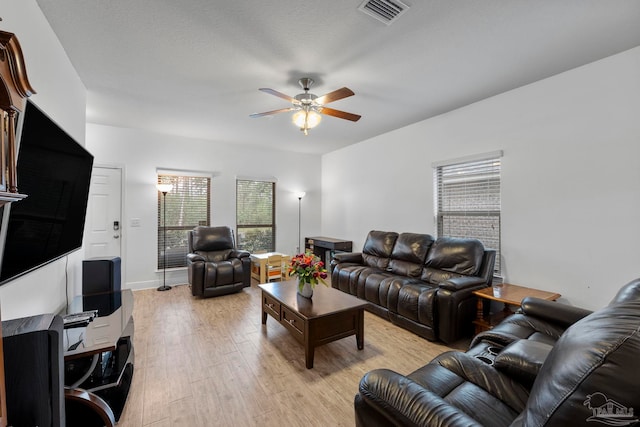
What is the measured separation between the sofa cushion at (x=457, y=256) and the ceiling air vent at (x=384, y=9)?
2.48 meters

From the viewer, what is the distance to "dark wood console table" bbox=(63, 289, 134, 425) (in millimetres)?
1479

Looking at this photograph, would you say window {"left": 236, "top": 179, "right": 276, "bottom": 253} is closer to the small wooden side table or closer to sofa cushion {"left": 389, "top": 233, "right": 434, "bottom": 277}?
sofa cushion {"left": 389, "top": 233, "right": 434, "bottom": 277}

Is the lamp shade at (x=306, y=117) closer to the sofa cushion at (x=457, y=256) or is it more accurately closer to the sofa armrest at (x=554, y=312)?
the sofa cushion at (x=457, y=256)

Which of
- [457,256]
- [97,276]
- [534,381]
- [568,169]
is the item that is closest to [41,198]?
[97,276]

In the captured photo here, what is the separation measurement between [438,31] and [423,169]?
228cm

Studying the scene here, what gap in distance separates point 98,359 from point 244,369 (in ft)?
3.42

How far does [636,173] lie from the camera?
233 centimetres

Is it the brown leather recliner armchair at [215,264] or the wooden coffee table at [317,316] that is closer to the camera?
the wooden coffee table at [317,316]

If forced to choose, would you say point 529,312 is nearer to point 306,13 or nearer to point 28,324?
point 306,13

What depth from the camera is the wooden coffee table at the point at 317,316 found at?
2.32 meters

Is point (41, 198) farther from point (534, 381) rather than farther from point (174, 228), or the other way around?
point (174, 228)

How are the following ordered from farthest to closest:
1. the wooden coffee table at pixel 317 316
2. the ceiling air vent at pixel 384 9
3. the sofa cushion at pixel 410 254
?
the sofa cushion at pixel 410 254, the wooden coffee table at pixel 317 316, the ceiling air vent at pixel 384 9

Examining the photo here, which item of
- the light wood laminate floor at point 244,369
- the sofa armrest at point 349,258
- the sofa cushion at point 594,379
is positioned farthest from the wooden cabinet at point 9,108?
the sofa armrest at point 349,258

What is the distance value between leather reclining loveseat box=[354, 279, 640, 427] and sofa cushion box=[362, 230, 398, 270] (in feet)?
6.96
